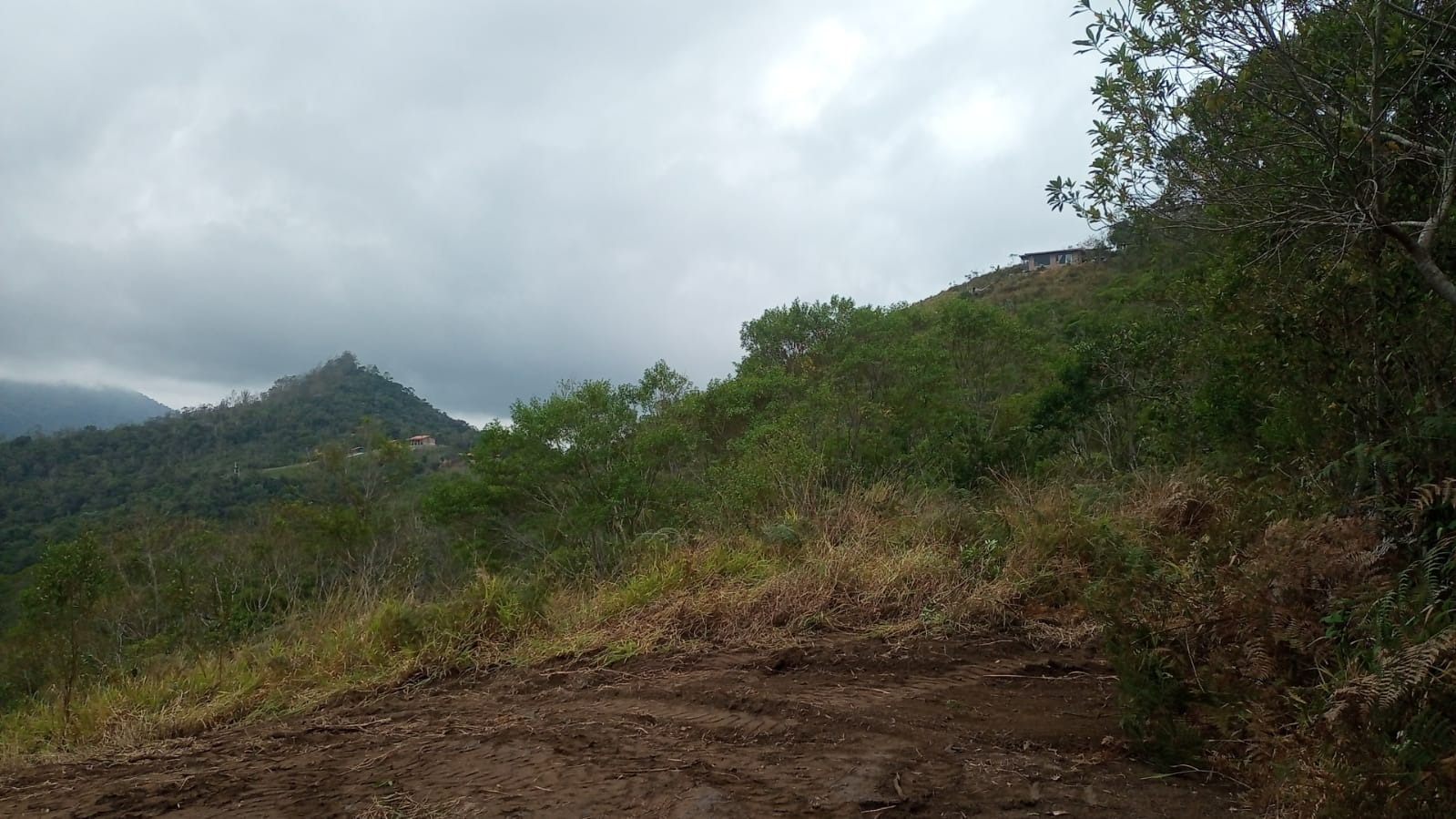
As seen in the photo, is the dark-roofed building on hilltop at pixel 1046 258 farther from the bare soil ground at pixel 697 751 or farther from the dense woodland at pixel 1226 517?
the bare soil ground at pixel 697 751

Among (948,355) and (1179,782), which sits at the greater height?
(948,355)

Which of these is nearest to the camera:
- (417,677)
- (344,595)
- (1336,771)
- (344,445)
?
(1336,771)

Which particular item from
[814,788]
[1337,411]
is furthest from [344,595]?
[1337,411]

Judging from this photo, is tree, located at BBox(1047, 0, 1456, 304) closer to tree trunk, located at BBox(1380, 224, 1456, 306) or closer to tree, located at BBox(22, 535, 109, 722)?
tree trunk, located at BBox(1380, 224, 1456, 306)

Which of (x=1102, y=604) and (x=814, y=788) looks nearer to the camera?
(x=814, y=788)

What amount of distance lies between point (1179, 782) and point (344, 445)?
36288mm

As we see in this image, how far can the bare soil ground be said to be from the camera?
2.85 m

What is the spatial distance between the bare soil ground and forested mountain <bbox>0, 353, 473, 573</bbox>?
3356 cm

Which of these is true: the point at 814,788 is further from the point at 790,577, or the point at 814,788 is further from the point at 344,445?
the point at 344,445

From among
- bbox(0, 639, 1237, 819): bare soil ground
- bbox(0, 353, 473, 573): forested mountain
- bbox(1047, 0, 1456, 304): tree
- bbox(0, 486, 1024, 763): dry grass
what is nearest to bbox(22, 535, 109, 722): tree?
bbox(0, 486, 1024, 763): dry grass

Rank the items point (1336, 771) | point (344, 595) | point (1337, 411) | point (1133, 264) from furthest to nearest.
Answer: point (1133, 264) < point (344, 595) < point (1337, 411) < point (1336, 771)

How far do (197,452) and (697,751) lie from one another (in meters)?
63.9

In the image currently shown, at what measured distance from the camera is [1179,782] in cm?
285

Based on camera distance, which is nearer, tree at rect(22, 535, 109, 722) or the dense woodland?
the dense woodland
